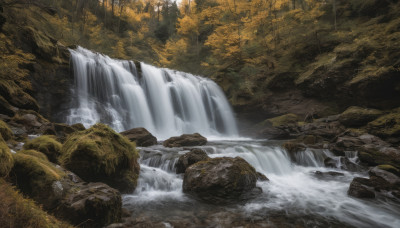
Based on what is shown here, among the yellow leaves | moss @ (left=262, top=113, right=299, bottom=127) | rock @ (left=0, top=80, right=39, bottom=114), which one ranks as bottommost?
moss @ (left=262, top=113, right=299, bottom=127)

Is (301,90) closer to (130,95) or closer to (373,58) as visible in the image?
(373,58)

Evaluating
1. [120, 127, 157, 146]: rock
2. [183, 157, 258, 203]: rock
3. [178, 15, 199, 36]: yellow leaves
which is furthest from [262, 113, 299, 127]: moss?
[178, 15, 199, 36]: yellow leaves

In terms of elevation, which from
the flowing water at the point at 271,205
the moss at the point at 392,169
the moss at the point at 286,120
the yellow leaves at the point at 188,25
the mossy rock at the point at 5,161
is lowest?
the flowing water at the point at 271,205

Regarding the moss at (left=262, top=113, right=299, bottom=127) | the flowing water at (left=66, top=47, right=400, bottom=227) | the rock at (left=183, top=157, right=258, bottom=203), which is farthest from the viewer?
the moss at (left=262, top=113, right=299, bottom=127)

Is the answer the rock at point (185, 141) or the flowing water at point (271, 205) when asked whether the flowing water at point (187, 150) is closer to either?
the flowing water at point (271, 205)

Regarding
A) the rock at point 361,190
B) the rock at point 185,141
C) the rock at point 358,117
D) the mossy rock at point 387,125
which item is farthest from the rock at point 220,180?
the rock at point 358,117

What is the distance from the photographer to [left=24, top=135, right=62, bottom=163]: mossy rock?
191 inches

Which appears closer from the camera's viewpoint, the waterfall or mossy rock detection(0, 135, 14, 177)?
mossy rock detection(0, 135, 14, 177)

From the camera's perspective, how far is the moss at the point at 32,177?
322 cm

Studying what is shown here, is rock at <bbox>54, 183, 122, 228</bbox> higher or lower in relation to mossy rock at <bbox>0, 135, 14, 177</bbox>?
lower

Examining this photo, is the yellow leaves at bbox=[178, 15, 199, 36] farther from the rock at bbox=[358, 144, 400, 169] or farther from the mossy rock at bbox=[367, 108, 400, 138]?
the rock at bbox=[358, 144, 400, 169]

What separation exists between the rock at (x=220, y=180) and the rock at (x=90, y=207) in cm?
233

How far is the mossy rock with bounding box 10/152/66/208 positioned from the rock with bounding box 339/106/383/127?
1386 cm

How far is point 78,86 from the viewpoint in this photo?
13.8m
